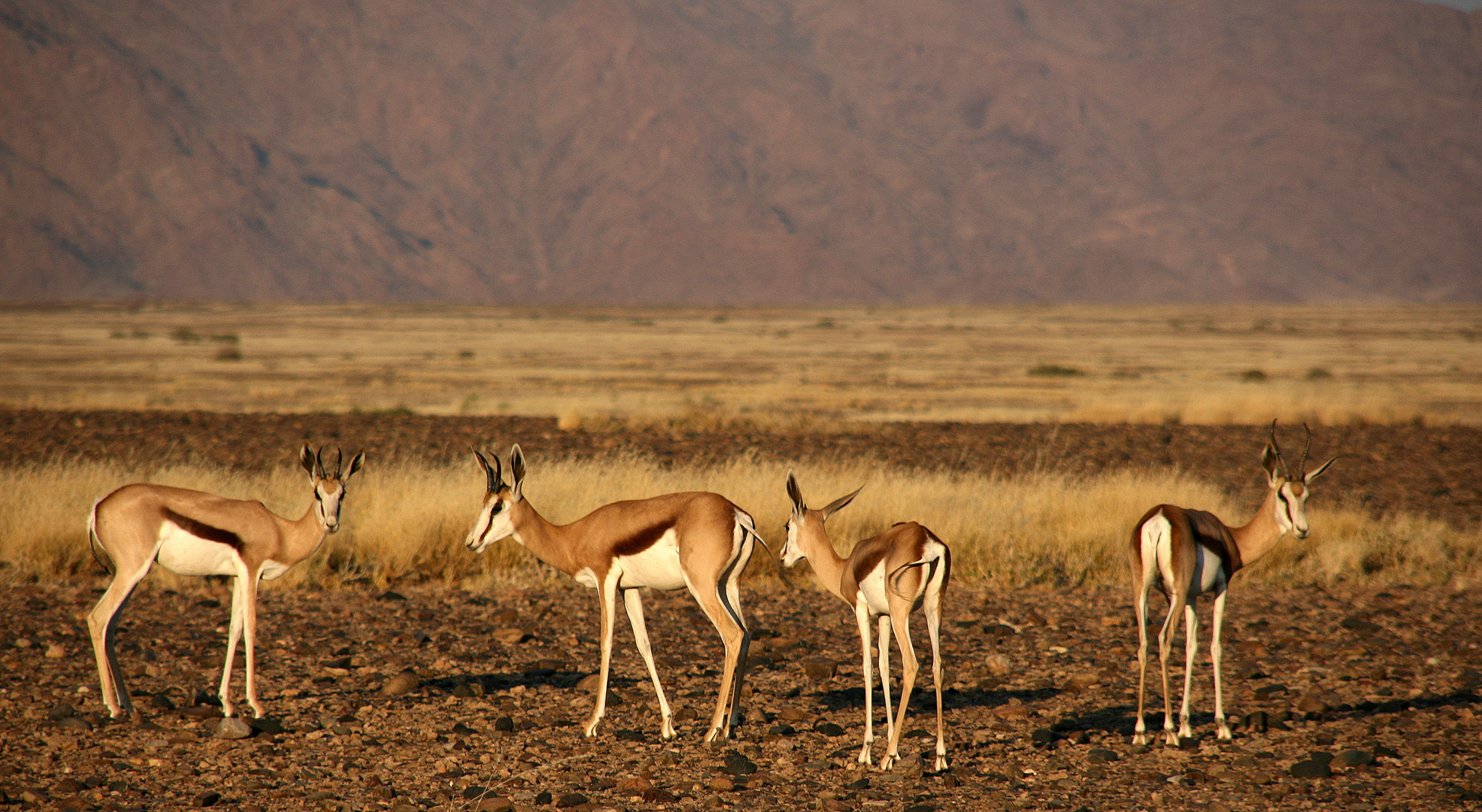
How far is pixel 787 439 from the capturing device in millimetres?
26859

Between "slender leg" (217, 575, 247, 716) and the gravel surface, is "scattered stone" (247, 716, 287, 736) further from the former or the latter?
"slender leg" (217, 575, 247, 716)

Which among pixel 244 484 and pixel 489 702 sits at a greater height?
pixel 244 484

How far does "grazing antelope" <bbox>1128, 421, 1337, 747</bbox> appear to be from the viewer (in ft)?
26.7

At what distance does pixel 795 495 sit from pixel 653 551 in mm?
1113

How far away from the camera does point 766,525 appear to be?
47.0 feet

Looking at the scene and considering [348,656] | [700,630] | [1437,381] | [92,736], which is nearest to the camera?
[92,736]

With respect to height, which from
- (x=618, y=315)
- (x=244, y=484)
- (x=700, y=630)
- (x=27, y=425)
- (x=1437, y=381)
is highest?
(x=618, y=315)

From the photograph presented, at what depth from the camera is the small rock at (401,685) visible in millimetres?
9312

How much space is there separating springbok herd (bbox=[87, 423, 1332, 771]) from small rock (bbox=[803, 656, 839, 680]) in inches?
61.9

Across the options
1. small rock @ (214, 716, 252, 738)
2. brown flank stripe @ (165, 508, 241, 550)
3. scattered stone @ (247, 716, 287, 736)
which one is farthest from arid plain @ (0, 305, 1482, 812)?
brown flank stripe @ (165, 508, 241, 550)

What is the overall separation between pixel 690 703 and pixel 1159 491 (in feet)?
31.2

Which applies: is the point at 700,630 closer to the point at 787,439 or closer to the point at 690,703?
the point at 690,703

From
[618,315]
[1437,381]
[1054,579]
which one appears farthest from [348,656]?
A: [618,315]

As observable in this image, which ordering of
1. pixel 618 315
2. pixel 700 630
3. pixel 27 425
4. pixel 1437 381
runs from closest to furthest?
pixel 700 630 → pixel 27 425 → pixel 1437 381 → pixel 618 315
